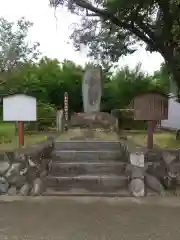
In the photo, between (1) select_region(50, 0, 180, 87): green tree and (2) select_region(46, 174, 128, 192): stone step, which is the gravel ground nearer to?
(2) select_region(46, 174, 128, 192): stone step

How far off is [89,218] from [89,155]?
3.39m

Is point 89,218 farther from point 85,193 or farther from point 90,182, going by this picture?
point 90,182

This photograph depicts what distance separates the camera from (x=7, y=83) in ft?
76.9

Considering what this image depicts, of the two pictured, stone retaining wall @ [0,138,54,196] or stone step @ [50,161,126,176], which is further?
stone step @ [50,161,126,176]

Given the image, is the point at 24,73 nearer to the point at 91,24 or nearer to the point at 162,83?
the point at 162,83

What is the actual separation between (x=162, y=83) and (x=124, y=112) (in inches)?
365

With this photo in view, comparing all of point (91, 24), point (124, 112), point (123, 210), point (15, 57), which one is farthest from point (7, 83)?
point (123, 210)

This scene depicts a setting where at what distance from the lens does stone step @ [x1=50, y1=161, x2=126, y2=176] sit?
852 cm

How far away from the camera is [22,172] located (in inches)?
320

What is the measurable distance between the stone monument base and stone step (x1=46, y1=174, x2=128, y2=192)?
725cm

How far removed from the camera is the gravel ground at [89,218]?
521 centimetres

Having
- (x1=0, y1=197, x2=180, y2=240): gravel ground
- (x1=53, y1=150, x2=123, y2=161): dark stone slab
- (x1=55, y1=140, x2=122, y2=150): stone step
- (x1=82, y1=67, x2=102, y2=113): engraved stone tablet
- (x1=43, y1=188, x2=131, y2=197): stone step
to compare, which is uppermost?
(x1=82, y1=67, x2=102, y2=113): engraved stone tablet

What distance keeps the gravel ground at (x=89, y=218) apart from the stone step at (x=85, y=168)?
4.17 feet

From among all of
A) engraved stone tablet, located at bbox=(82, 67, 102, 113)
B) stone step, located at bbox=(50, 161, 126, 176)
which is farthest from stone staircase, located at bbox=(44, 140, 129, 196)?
engraved stone tablet, located at bbox=(82, 67, 102, 113)
